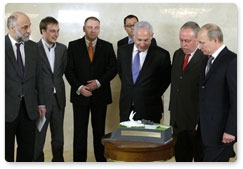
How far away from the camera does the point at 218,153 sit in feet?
9.82

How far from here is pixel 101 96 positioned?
10.1ft

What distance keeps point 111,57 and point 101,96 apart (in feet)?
0.96

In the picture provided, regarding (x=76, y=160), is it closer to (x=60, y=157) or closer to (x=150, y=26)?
(x=60, y=157)

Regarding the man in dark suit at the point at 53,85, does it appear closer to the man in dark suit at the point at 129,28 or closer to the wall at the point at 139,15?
the wall at the point at 139,15

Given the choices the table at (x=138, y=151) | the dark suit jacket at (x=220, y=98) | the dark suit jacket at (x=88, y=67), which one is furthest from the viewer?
the dark suit jacket at (x=88, y=67)

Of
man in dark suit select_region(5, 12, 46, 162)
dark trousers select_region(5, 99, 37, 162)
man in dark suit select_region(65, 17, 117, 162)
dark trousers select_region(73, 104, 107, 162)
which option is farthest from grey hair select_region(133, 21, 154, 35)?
dark trousers select_region(5, 99, 37, 162)

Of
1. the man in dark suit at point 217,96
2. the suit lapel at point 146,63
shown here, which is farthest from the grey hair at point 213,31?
the suit lapel at point 146,63

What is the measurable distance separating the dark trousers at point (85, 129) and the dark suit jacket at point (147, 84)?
161 mm

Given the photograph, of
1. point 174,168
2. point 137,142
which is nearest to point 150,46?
point 137,142

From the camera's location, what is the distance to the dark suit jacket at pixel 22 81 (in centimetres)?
298

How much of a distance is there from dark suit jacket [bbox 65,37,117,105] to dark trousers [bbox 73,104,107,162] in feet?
0.21

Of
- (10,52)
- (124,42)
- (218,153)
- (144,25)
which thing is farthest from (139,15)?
(218,153)

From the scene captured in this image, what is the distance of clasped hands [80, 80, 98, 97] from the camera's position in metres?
3.05

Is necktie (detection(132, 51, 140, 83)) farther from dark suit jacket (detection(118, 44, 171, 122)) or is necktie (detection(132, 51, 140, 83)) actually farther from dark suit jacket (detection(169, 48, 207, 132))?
dark suit jacket (detection(169, 48, 207, 132))
